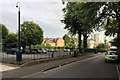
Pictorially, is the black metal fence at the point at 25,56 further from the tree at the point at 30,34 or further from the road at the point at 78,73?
the tree at the point at 30,34

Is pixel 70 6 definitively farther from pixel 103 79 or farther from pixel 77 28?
pixel 77 28

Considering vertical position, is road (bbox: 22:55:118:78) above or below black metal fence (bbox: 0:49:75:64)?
below

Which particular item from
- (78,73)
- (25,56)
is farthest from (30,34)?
(78,73)

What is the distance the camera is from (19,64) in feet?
94.7

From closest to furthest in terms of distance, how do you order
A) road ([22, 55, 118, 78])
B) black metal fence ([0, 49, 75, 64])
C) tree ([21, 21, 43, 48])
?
1. road ([22, 55, 118, 78])
2. black metal fence ([0, 49, 75, 64])
3. tree ([21, 21, 43, 48])

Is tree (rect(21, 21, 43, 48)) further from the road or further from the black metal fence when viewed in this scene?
the road

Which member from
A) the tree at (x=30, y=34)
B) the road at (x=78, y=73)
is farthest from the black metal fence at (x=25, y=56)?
the tree at (x=30, y=34)

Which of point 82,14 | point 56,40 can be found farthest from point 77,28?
point 56,40

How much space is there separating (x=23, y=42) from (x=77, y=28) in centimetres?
2904

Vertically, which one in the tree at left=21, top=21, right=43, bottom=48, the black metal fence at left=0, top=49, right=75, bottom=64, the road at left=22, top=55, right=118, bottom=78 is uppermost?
the tree at left=21, top=21, right=43, bottom=48

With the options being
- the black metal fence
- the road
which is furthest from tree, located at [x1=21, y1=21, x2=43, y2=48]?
the road

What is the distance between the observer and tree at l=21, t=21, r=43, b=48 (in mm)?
93006

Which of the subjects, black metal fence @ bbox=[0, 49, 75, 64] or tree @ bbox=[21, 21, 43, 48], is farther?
tree @ bbox=[21, 21, 43, 48]

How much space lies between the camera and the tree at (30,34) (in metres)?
93.0
